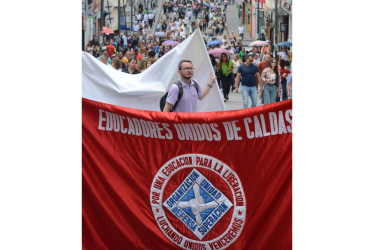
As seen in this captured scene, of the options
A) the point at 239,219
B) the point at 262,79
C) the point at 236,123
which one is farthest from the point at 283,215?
the point at 262,79

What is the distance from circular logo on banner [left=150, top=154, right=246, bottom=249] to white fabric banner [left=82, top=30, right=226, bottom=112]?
2061 mm

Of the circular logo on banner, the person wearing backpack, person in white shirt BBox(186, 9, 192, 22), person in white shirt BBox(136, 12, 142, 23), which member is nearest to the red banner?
the circular logo on banner

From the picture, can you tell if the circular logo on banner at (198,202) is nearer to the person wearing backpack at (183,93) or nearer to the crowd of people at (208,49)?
the person wearing backpack at (183,93)

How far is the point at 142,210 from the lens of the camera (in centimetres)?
577

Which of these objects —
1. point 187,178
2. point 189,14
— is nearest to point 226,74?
point 187,178

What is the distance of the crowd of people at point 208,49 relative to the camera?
585 inches

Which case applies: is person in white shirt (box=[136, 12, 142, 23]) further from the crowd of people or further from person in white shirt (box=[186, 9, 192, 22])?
person in white shirt (box=[186, 9, 192, 22])

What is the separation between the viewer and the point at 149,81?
8211 millimetres

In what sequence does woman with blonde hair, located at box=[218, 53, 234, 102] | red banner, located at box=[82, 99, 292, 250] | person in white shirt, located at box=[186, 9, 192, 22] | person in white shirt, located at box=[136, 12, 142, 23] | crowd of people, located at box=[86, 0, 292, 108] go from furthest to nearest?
person in white shirt, located at box=[186, 9, 192, 22]
person in white shirt, located at box=[136, 12, 142, 23]
woman with blonde hair, located at box=[218, 53, 234, 102]
crowd of people, located at box=[86, 0, 292, 108]
red banner, located at box=[82, 99, 292, 250]

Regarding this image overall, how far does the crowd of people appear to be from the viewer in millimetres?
14867

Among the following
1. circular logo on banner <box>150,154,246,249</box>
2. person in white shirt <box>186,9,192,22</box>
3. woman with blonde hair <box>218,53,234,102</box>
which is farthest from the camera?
person in white shirt <box>186,9,192,22</box>

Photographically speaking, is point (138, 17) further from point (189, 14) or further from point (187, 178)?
point (187, 178)

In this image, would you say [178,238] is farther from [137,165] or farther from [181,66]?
[181,66]

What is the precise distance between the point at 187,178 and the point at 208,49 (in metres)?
26.1
